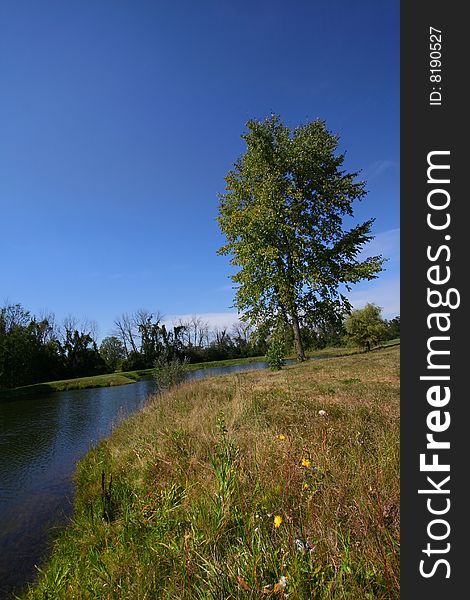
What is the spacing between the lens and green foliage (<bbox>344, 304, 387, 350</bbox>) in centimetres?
3688

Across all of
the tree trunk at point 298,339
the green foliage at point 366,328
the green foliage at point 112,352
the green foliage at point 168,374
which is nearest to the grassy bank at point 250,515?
the green foliage at point 168,374

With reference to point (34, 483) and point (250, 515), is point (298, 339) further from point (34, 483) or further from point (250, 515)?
point (250, 515)

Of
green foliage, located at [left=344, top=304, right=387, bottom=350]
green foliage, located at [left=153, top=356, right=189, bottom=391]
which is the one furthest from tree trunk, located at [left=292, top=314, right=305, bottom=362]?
green foliage, located at [left=344, top=304, right=387, bottom=350]

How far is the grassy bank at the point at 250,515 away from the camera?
7.20 ft

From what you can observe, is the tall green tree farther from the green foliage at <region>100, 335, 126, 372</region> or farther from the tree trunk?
the green foliage at <region>100, 335, 126, 372</region>

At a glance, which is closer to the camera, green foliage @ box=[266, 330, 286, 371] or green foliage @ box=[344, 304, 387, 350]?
green foliage @ box=[266, 330, 286, 371]

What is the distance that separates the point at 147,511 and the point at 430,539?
3.99 metres

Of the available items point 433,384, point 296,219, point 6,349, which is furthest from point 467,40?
point 6,349

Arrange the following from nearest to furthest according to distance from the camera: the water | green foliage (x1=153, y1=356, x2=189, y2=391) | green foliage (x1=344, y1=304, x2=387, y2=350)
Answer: the water → green foliage (x1=153, y1=356, x2=189, y2=391) → green foliage (x1=344, y1=304, x2=387, y2=350)

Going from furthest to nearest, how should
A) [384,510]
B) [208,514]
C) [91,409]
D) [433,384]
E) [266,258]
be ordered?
[91,409]
[266,258]
[208,514]
[384,510]
[433,384]

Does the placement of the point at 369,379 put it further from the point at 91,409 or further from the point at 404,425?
the point at 91,409

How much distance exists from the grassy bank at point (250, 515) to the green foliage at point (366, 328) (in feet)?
109

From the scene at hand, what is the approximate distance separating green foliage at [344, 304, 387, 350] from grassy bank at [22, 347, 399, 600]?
109 ft

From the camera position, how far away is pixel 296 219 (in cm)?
1858
